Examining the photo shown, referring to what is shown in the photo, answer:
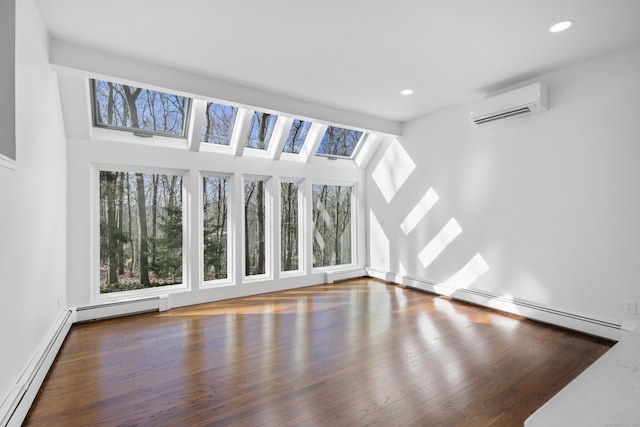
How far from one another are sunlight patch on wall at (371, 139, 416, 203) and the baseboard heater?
390cm

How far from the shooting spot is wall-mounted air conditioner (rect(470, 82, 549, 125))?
3.45 meters

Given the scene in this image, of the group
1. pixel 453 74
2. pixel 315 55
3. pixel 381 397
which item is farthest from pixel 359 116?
pixel 381 397

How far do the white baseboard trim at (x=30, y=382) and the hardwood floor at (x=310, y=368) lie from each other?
9cm

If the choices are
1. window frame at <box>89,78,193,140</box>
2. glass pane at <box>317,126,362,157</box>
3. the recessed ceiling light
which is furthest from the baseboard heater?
the recessed ceiling light

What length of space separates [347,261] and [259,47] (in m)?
4.27

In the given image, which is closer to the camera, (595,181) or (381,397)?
(381,397)

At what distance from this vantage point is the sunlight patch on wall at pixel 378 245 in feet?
19.0

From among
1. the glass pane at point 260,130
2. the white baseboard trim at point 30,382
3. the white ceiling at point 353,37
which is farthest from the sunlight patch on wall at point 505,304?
the white baseboard trim at point 30,382

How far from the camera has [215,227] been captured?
4730 millimetres

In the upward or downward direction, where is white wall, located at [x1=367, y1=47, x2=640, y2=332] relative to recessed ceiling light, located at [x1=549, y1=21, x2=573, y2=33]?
downward

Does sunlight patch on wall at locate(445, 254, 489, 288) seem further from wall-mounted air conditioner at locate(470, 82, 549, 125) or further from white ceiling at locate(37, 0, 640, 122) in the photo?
white ceiling at locate(37, 0, 640, 122)

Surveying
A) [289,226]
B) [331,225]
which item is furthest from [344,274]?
[289,226]

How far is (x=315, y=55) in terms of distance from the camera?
3057 mm

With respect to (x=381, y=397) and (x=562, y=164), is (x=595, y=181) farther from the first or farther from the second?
(x=381, y=397)
